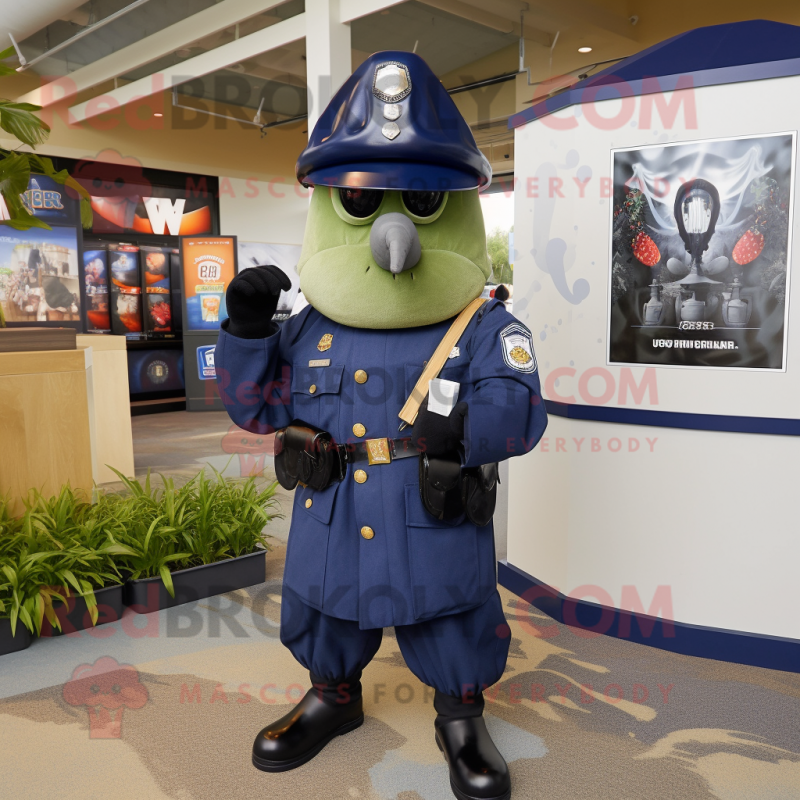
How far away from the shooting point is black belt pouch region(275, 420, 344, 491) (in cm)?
152

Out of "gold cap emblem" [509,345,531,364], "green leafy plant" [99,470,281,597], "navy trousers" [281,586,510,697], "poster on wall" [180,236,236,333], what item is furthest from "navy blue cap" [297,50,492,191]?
"poster on wall" [180,236,236,333]

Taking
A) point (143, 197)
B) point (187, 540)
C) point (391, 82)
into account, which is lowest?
point (187, 540)

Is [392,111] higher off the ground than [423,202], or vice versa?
[392,111]

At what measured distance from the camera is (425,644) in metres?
1.59

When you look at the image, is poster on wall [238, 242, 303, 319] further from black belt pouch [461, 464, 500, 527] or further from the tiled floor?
black belt pouch [461, 464, 500, 527]

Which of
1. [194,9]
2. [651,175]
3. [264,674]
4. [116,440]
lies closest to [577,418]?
[651,175]

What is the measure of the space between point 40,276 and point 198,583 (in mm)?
5757

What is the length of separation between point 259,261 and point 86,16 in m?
3.70

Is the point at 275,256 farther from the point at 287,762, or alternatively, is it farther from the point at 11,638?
the point at 287,762

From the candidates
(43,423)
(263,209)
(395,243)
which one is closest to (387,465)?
(395,243)

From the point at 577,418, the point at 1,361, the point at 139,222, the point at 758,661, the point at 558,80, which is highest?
the point at 558,80

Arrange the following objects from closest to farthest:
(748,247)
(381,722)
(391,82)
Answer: (391,82), (381,722), (748,247)

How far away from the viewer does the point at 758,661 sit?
2.19 m

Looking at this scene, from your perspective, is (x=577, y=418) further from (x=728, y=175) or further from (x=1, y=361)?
(x=1, y=361)
